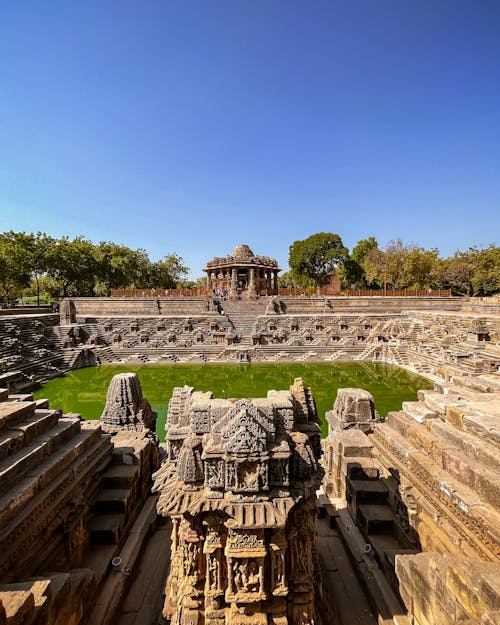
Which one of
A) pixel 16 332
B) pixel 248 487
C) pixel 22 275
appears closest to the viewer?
pixel 248 487

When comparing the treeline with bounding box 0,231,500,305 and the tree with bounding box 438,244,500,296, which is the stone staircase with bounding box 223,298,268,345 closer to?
the treeline with bounding box 0,231,500,305

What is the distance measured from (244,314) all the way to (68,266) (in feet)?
63.6

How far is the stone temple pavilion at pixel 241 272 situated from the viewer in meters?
34.3

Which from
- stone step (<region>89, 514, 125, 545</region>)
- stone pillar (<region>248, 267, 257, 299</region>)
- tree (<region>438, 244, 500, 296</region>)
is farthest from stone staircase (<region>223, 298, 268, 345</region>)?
tree (<region>438, 244, 500, 296</region>)

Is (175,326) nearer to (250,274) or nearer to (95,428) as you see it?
(250,274)

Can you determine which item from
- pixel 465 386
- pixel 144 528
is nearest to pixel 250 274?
pixel 465 386

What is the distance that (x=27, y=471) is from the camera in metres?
4.20

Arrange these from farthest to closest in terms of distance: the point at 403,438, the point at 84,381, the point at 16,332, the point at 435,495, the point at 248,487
Answer: the point at 16,332 → the point at 84,381 → the point at 403,438 → the point at 435,495 → the point at 248,487

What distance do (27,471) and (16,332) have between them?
748 inches

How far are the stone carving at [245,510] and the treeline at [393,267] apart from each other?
39242mm

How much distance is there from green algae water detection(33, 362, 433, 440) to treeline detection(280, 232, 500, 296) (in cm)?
2478

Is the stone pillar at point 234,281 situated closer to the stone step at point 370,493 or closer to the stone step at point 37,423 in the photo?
the stone step at point 37,423

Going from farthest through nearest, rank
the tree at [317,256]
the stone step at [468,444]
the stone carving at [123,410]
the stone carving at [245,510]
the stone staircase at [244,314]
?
the tree at [317,256], the stone staircase at [244,314], the stone carving at [123,410], the stone step at [468,444], the stone carving at [245,510]

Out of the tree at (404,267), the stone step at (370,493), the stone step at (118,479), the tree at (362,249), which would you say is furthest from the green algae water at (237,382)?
the tree at (362,249)
